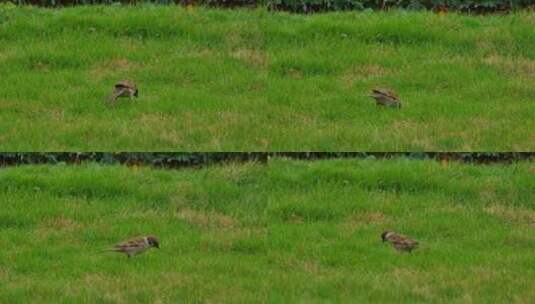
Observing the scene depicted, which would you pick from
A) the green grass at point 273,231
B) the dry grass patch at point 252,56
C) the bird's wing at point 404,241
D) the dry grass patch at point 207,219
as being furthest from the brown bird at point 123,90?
the bird's wing at point 404,241

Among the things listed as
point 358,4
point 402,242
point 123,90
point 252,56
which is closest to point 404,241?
point 402,242

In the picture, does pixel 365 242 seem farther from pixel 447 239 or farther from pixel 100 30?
pixel 100 30

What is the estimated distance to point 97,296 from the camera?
1557cm

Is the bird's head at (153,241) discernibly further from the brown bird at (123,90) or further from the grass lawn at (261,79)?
the brown bird at (123,90)

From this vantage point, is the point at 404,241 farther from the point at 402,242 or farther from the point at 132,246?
the point at 132,246

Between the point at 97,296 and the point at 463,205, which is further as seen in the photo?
the point at 463,205

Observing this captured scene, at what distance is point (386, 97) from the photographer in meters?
18.4

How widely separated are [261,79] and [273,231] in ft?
8.32

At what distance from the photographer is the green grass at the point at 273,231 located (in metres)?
15.8

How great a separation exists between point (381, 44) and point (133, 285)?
644cm

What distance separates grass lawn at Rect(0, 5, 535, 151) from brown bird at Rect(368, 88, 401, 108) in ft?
0.38

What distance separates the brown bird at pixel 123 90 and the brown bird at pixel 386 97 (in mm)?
3398

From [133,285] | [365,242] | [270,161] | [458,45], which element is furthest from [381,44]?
[133,285]

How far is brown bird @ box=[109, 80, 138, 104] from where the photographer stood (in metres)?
18.2
